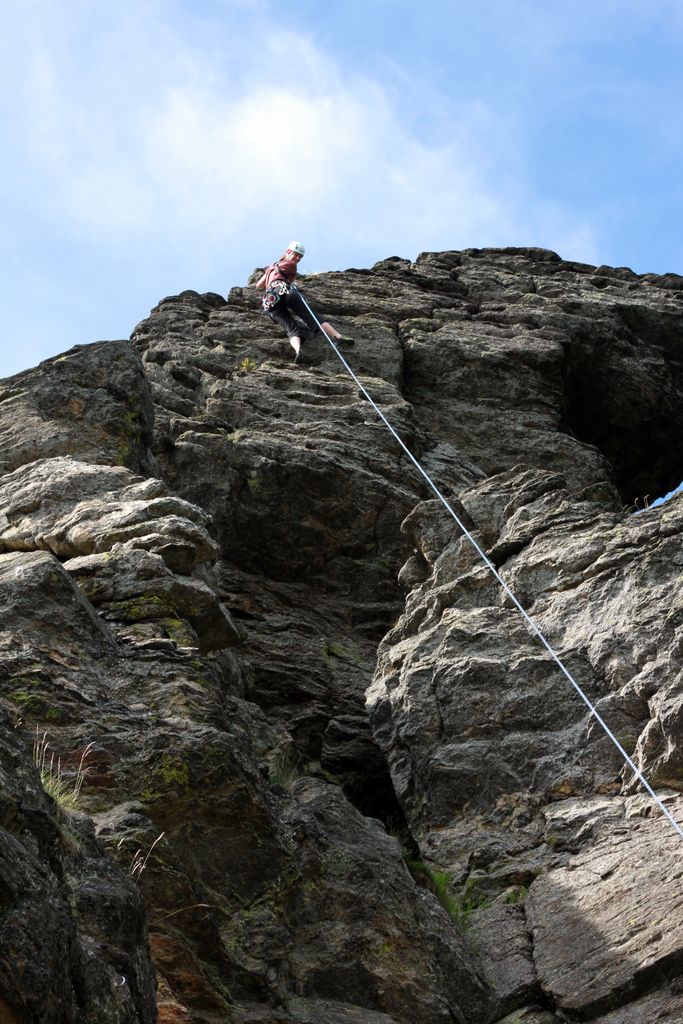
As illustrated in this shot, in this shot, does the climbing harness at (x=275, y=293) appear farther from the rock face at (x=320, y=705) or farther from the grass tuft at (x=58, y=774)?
the grass tuft at (x=58, y=774)

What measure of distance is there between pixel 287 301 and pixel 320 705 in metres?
9.31

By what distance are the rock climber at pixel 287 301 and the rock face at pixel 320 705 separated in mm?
406

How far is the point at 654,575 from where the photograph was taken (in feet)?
40.3

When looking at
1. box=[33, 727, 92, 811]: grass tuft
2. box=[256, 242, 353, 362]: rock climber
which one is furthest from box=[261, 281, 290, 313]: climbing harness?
box=[33, 727, 92, 811]: grass tuft

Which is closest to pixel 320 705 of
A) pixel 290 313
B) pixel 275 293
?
pixel 290 313

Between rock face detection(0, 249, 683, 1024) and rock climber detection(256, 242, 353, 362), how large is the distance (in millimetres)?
406

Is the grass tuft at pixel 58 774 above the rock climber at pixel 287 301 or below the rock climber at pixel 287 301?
below

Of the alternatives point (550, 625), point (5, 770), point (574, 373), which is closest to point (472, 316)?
point (574, 373)

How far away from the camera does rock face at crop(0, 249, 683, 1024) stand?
829 cm

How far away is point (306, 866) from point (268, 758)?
10.3 feet

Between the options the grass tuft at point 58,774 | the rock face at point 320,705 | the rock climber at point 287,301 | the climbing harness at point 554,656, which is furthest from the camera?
the rock climber at point 287,301

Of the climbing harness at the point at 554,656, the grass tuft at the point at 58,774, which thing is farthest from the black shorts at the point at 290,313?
the grass tuft at the point at 58,774

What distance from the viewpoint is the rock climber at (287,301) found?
2142 cm

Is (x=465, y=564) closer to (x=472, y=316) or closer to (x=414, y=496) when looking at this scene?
(x=414, y=496)
